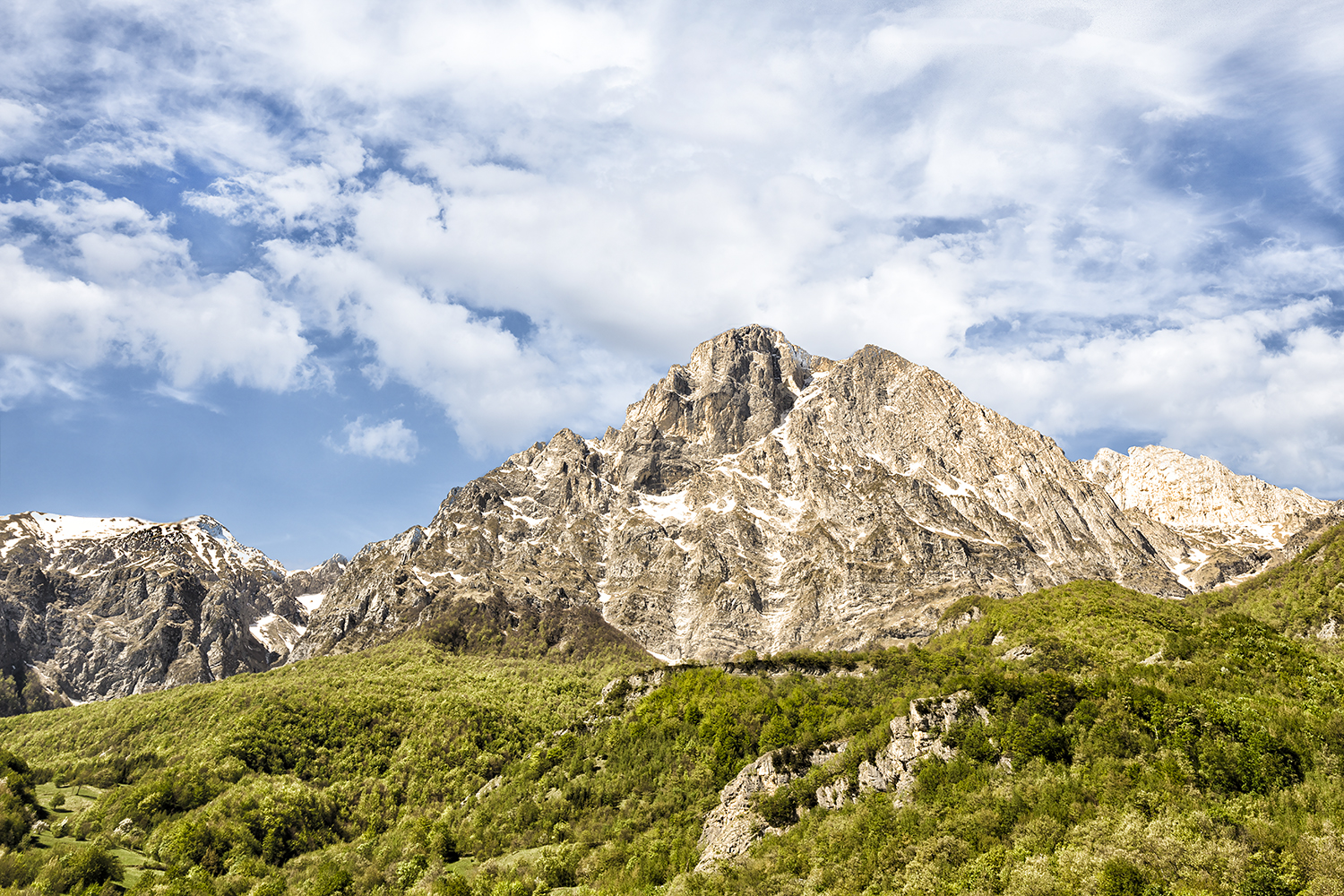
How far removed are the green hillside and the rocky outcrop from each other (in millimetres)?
1564

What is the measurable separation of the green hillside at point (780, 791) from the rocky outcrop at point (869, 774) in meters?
1.56

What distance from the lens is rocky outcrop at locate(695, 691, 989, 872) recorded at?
78.4 m

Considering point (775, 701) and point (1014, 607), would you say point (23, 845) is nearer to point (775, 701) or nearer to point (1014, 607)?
point (775, 701)

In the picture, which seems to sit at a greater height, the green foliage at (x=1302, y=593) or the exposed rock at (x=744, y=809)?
the green foliage at (x=1302, y=593)

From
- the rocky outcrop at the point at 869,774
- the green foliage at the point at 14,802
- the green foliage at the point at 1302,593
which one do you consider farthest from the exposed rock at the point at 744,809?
the green foliage at the point at 14,802

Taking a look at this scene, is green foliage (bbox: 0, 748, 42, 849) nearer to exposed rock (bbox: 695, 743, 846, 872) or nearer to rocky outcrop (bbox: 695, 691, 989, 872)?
exposed rock (bbox: 695, 743, 846, 872)

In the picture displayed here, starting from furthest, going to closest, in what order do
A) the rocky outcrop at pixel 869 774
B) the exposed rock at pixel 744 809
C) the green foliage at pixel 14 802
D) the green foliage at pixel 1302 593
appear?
the green foliage at pixel 14 802
the green foliage at pixel 1302 593
the exposed rock at pixel 744 809
the rocky outcrop at pixel 869 774

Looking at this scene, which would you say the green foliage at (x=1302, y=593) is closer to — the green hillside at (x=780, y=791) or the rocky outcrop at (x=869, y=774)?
the green hillside at (x=780, y=791)

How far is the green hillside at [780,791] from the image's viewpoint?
2293 inches

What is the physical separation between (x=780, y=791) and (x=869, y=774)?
10917 millimetres

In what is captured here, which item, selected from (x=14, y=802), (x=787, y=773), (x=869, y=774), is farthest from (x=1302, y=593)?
(x=14, y=802)

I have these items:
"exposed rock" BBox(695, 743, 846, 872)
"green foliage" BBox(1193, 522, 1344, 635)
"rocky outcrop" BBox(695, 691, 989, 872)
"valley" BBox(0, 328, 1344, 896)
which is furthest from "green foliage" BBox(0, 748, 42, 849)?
"green foliage" BBox(1193, 522, 1344, 635)

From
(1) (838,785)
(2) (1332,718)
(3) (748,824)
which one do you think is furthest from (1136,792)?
(3) (748,824)

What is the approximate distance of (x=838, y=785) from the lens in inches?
3191
